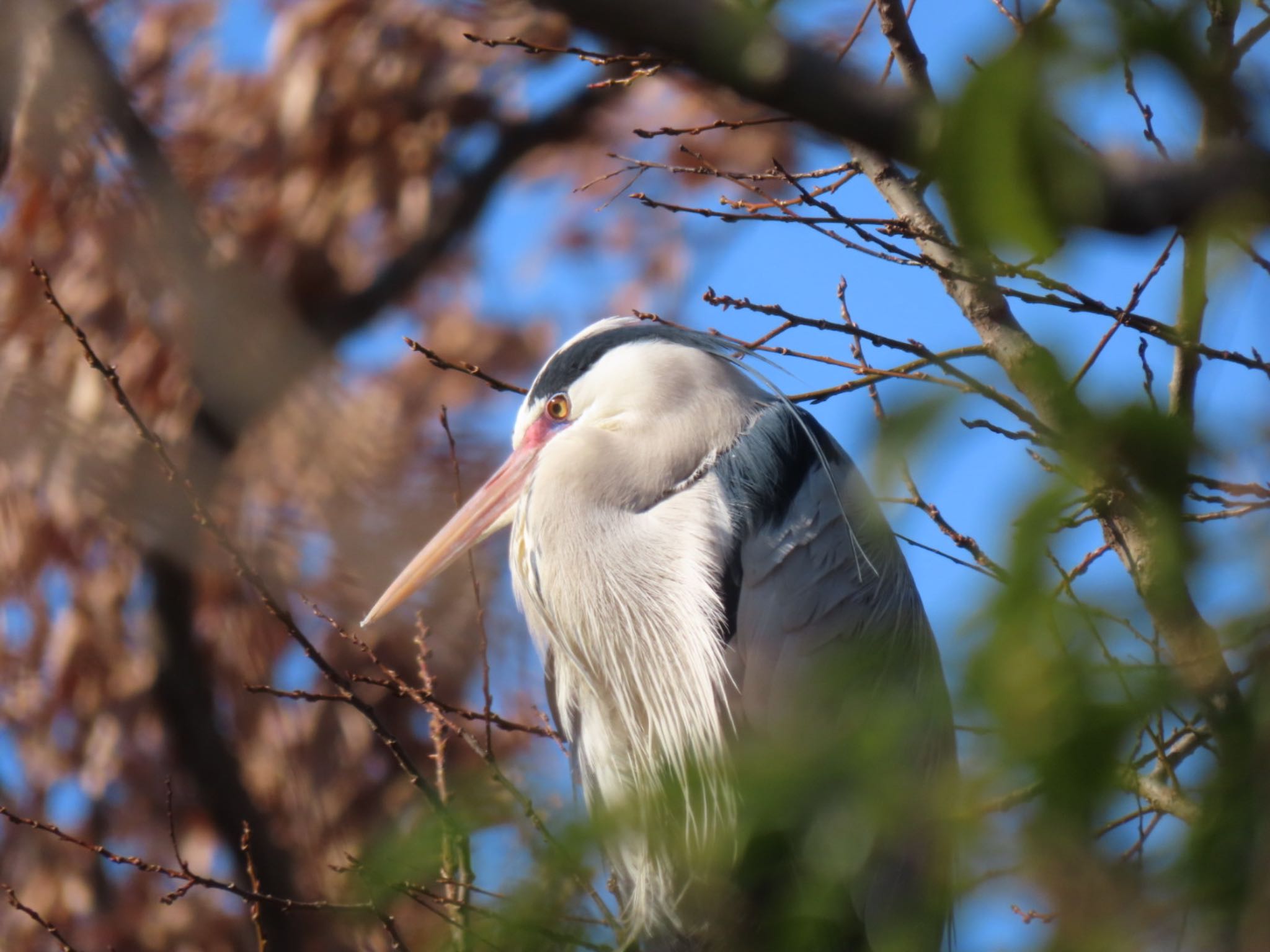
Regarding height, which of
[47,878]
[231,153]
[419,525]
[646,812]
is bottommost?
[646,812]

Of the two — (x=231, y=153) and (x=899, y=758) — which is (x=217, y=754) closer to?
(x=231, y=153)

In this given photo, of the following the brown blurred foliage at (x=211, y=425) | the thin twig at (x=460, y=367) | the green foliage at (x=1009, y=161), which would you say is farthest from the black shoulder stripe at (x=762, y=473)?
the brown blurred foliage at (x=211, y=425)

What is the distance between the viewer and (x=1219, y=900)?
1.65ft

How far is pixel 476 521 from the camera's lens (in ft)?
8.02

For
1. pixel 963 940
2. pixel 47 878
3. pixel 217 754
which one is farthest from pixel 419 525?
pixel 963 940

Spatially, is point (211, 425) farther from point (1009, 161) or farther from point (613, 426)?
point (1009, 161)

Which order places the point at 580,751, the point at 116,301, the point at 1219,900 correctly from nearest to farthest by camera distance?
the point at 1219,900
the point at 580,751
the point at 116,301

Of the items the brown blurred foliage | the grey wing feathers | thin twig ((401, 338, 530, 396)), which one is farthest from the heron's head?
the brown blurred foliage

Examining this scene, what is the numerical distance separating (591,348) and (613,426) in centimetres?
20

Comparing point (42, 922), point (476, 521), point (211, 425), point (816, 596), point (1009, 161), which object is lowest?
point (1009, 161)

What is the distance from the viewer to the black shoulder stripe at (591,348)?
7.73 ft

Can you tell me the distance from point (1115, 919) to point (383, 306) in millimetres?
5634

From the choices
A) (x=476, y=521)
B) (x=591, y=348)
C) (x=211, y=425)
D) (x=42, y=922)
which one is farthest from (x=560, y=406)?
(x=211, y=425)

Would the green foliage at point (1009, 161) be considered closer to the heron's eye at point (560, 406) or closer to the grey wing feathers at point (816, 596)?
the grey wing feathers at point (816, 596)
